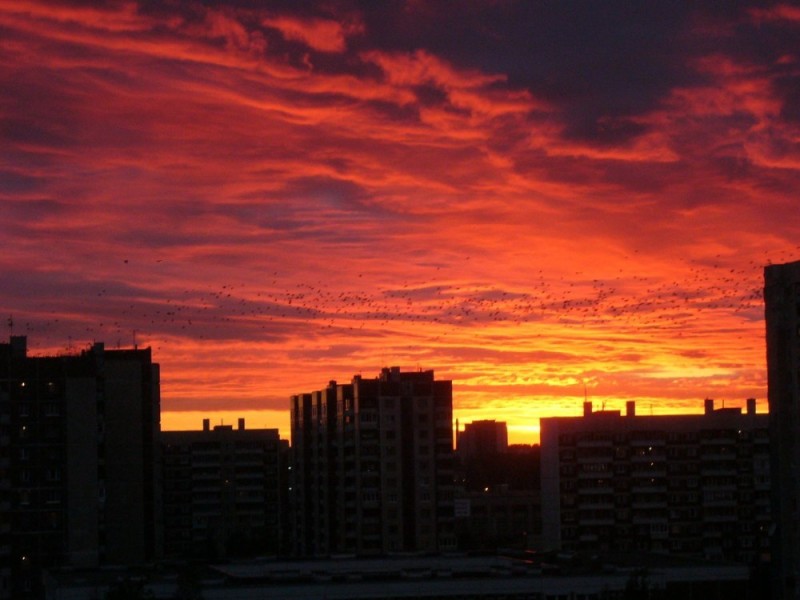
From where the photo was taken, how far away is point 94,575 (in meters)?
67.5

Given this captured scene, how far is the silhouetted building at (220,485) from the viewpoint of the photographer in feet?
437

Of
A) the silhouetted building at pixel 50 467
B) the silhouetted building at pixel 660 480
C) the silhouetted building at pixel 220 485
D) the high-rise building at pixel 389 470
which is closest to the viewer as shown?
the silhouetted building at pixel 50 467

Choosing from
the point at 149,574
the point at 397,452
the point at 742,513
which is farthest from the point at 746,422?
the point at 149,574

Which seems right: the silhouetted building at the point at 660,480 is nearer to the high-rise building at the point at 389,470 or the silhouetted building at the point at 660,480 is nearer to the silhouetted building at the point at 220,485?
the high-rise building at the point at 389,470

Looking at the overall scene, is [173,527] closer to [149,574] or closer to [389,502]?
[389,502]

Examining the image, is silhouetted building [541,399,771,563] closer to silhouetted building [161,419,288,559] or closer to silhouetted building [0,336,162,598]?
silhouetted building [0,336,162,598]

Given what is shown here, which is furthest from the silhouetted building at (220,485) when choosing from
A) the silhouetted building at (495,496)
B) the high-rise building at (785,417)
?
the high-rise building at (785,417)

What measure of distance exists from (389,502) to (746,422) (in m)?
27.3

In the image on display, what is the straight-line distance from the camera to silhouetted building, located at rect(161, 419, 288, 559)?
13312 cm

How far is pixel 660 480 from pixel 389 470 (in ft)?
65.5

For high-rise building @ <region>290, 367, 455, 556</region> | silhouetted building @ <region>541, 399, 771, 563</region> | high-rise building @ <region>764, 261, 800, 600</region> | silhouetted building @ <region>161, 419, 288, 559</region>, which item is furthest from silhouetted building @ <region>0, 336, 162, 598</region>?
silhouetted building @ <region>161, 419, 288, 559</region>

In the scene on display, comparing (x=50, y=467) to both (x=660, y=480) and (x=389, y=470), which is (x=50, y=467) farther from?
(x=660, y=480)

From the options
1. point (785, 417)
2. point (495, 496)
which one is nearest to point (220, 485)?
point (495, 496)

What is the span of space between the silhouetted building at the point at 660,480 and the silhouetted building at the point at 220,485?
35399mm
